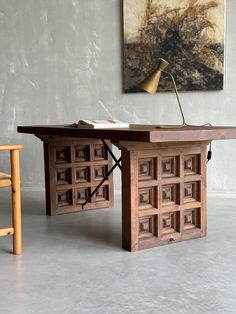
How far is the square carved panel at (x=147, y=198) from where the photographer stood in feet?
10.0

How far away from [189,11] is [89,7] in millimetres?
1127

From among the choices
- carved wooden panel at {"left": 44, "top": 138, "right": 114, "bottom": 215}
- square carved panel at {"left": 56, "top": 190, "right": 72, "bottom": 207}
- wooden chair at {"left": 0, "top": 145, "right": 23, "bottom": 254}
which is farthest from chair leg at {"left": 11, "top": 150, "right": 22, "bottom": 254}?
square carved panel at {"left": 56, "top": 190, "right": 72, "bottom": 207}

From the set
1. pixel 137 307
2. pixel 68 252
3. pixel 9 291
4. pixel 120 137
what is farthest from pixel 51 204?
pixel 137 307

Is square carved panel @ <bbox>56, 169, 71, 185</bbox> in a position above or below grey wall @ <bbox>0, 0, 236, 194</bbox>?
below

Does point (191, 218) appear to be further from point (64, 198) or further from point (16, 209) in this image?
point (64, 198)

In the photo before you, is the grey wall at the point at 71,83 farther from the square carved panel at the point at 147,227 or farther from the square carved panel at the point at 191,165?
the square carved panel at the point at 147,227

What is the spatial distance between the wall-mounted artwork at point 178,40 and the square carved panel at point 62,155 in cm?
128

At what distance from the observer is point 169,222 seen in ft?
10.5

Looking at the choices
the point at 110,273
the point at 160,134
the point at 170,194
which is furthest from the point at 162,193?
the point at 110,273

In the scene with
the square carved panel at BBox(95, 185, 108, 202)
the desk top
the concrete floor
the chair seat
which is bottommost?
the concrete floor

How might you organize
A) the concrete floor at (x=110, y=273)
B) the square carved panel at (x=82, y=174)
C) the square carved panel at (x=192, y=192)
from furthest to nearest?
the square carved panel at (x=82, y=174)
the square carved panel at (x=192, y=192)
the concrete floor at (x=110, y=273)

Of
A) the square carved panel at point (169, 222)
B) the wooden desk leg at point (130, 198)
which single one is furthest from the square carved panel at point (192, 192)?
the wooden desk leg at point (130, 198)

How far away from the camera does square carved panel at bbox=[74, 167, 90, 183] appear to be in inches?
165

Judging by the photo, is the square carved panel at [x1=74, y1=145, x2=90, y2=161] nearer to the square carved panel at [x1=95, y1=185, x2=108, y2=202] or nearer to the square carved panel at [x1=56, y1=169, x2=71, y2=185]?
the square carved panel at [x1=56, y1=169, x2=71, y2=185]
